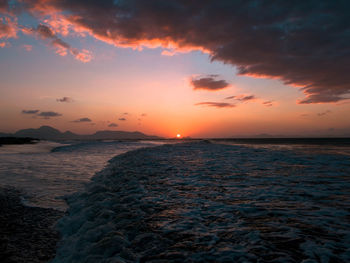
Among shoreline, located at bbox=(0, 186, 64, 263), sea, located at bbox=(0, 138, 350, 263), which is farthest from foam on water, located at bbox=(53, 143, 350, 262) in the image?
shoreline, located at bbox=(0, 186, 64, 263)

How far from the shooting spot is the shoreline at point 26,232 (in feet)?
11.2

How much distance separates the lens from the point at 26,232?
13.9 ft

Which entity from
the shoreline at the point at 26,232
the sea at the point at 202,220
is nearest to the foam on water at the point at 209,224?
the sea at the point at 202,220

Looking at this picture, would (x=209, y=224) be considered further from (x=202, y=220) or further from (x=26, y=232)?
(x=26, y=232)

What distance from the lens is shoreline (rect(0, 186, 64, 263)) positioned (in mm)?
3428

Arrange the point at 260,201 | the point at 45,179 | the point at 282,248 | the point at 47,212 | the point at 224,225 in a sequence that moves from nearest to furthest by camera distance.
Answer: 1. the point at 282,248
2. the point at 224,225
3. the point at 47,212
4. the point at 260,201
5. the point at 45,179

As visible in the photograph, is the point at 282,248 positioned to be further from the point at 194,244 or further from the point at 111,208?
the point at 111,208

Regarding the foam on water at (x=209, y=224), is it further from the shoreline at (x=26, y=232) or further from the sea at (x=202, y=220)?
the shoreline at (x=26, y=232)

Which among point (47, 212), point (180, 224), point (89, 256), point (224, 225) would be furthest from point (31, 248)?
point (224, 225)

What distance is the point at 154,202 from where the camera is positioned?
243 inches

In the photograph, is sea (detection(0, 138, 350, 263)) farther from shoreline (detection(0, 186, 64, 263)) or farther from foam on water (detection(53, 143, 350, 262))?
shoreline (detection(0, 186, 64, 263))

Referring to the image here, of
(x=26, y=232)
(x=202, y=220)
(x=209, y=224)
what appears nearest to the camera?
(x=26, y=232)

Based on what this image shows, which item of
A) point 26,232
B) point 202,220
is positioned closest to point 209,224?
point 202,220

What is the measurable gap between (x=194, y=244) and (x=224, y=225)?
1.05m
